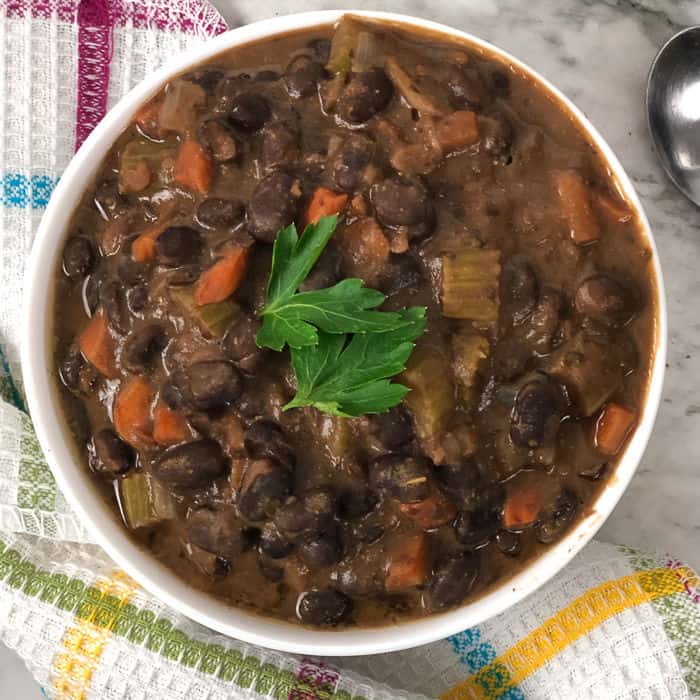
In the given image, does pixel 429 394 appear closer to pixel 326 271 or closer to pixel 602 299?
pixel 326 271

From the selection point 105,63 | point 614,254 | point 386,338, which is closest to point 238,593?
point 386,338

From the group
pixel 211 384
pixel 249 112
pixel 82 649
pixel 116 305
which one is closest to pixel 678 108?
pixel 249 112

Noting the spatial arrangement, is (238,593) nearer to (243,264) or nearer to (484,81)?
(243,264)

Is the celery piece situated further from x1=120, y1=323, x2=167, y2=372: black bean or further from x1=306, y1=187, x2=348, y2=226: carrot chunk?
x1=120, y1=323, x2=167, y2=372: black bean

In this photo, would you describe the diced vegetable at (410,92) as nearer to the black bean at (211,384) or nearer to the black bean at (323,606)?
the black bean at (211,384)

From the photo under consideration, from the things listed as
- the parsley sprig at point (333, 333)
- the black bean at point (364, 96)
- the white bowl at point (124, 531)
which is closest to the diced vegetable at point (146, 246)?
the white bowl at point (124, 531)

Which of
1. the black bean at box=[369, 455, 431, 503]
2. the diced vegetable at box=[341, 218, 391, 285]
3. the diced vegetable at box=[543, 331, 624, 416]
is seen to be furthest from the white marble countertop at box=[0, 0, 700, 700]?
the diced vegetable at box=[341, 218, 391, 285]
